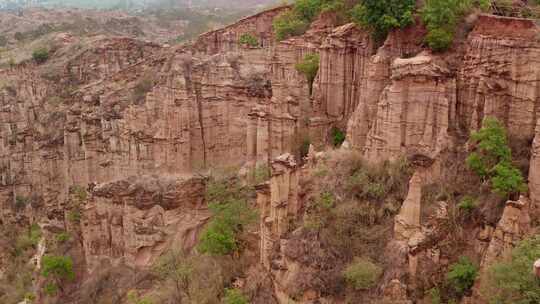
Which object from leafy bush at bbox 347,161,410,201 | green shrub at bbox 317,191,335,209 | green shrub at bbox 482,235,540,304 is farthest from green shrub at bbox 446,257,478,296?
green shrub at bbox 317,191,335,209

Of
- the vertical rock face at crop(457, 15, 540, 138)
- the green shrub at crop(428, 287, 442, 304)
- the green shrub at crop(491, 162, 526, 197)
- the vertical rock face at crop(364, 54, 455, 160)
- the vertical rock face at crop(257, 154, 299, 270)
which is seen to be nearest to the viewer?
the green shrub at crop(428, 287, 442, 304)

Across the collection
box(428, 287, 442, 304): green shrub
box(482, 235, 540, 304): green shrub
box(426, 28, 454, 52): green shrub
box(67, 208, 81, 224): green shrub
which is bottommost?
box(67, 208, 81, 224): green shrub

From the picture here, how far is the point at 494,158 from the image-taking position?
17.0 m

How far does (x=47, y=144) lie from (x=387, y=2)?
71.7 ft

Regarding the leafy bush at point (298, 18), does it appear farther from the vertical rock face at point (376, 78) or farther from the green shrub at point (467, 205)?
the green shrub at point (467, 205)

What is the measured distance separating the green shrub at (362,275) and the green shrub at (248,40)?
56.2 ft

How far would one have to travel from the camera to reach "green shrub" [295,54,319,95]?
85.4ft

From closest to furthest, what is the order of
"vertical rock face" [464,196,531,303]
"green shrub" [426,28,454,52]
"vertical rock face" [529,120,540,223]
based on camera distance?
"vertical rock face" [464,196,531,303]
"vertical rock face" [529,120,540,223]
"green shrub" [426,28,454,52]

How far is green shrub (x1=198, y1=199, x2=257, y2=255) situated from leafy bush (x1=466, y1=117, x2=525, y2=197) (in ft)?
27.5

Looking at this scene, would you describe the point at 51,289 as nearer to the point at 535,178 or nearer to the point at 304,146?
the point at 304,146

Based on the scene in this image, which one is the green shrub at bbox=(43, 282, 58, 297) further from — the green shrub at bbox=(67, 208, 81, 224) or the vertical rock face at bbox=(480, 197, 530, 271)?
the vertical rock face at bbox=(480, 197, 530, 271)

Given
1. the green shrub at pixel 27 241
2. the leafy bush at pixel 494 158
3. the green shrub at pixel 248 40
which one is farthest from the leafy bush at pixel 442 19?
the green shrub at pixel 27 241

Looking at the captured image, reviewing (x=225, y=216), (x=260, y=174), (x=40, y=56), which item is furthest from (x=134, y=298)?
(x=40, y=56)

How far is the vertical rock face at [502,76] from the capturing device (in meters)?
17.5
